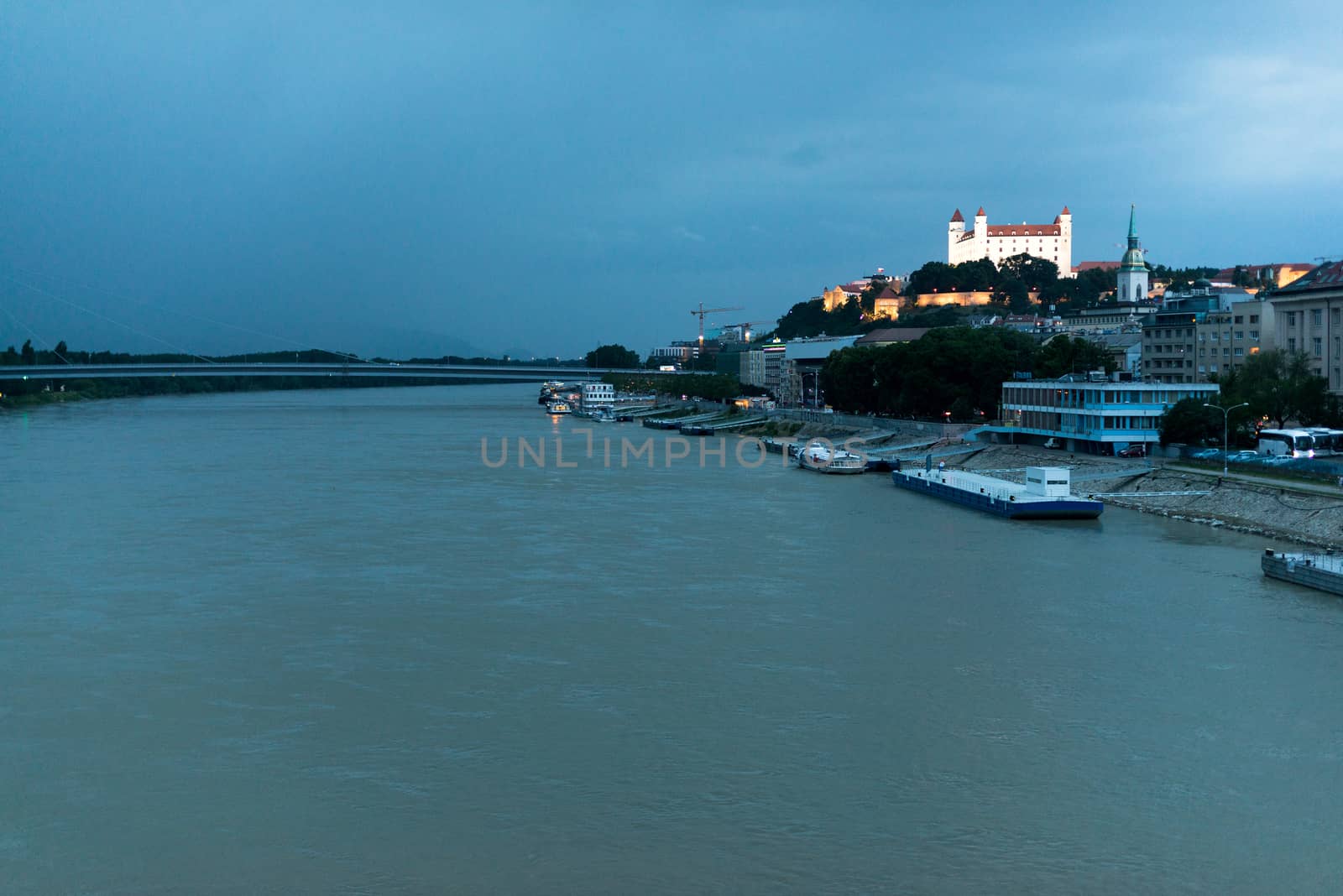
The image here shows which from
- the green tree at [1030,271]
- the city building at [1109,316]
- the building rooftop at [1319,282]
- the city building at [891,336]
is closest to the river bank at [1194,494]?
the building rooftop at [1319,282]

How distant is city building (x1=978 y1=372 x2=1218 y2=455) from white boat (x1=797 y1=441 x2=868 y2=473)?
3181 mm

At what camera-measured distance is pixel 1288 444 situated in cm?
1823

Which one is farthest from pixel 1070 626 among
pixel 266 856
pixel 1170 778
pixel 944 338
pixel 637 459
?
pixel 944 338

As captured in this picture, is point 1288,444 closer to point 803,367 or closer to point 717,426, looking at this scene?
point 717,426

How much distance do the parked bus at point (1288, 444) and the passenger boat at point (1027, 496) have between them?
3.61 m

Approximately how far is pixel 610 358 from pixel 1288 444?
60.4m

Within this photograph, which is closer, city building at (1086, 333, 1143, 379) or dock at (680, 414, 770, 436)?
city building at (1086, 333, 1143, 379)

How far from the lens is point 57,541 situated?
13227 mm

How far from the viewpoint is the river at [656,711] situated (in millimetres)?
5441

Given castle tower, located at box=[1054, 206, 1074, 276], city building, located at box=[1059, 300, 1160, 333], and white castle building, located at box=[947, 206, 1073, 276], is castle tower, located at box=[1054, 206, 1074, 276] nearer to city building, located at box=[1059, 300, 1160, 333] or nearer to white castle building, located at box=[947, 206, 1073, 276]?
white castle building, located at box=[947, 206, 1073, 276]

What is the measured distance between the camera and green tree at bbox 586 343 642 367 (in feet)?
248

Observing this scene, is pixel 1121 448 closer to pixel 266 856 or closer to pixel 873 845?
pixel 873 845

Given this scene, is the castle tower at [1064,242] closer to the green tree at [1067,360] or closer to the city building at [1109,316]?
the city building at [1109,316]

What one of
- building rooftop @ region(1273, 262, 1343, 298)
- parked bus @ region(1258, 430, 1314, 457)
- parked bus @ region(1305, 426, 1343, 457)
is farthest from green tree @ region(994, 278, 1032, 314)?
parked bus @ region(1258, 430, 1314, 457)
